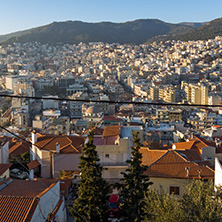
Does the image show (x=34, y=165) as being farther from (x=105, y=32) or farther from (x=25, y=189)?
(x=105, y=32)

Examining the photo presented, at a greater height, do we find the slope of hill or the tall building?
the slope of hill

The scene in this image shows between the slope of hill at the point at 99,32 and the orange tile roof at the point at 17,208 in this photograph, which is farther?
the slope of hill at the point at 99,32

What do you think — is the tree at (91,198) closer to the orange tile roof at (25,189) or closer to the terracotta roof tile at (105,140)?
the orange tile roof at (25,189)

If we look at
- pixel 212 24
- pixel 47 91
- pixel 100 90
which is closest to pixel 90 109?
pixel 100 90

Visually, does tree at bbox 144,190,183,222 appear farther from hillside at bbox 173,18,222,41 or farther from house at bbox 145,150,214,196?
hillside at bbox 173,18,222,41

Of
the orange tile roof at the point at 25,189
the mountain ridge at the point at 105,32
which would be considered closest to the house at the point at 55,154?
the orange tile roof at the point at 25,189

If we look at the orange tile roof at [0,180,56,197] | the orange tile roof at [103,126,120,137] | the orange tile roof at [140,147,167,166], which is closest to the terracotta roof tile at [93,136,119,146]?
the orange tile roof at [103,126,120,137]
